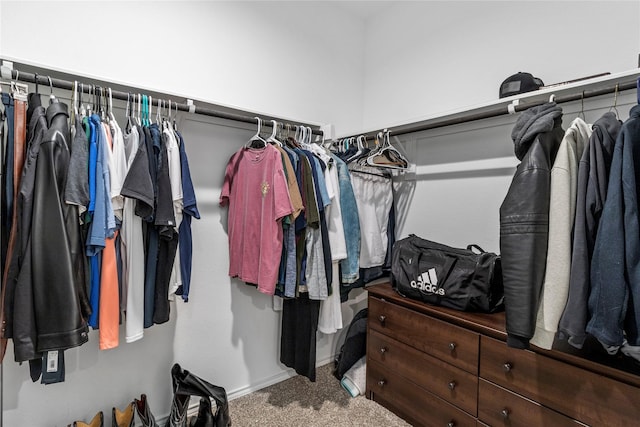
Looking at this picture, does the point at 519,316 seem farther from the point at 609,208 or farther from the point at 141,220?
the point at 141,220

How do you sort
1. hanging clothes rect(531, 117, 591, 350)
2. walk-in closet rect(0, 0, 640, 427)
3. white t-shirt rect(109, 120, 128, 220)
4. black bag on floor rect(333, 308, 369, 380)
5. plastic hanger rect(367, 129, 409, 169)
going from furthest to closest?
black bag on floor rect(333, 308, 369, 380) → plastic hanger rect(367, 129, 409, 169) → white t-shirt rect(109, 120, 128, 220) → walk-in closet rect(0, 0, 640, 427) → hanging clothes rect(531, 117, 591, 350)

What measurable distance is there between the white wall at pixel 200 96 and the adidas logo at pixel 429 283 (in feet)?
3.12

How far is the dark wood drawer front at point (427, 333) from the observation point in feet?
4.83

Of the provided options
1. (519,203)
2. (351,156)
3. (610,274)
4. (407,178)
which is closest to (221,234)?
(351,156)

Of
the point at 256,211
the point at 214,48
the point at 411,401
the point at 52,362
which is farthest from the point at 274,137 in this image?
the point at 411,401

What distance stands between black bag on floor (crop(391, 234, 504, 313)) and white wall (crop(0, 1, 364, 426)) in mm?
904

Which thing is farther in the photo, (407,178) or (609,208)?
(407,178)

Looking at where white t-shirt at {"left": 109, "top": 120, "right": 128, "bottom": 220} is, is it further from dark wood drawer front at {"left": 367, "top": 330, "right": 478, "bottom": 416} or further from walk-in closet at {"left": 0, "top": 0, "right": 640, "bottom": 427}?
dark wood drawer front at {"left": 367, "top": 330, "right": 478, "bottom": 416}

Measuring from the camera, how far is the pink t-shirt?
1.62 m

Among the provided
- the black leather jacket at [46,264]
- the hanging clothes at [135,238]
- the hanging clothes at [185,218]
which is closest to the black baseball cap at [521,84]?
the hanging clothes at [185,218]

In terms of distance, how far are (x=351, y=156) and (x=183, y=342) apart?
4.84ft

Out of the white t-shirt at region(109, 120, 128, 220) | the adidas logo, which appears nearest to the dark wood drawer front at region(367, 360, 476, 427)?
the adidas logo

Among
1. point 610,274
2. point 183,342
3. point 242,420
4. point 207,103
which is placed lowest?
point 242,420

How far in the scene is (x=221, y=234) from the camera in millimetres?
1920
